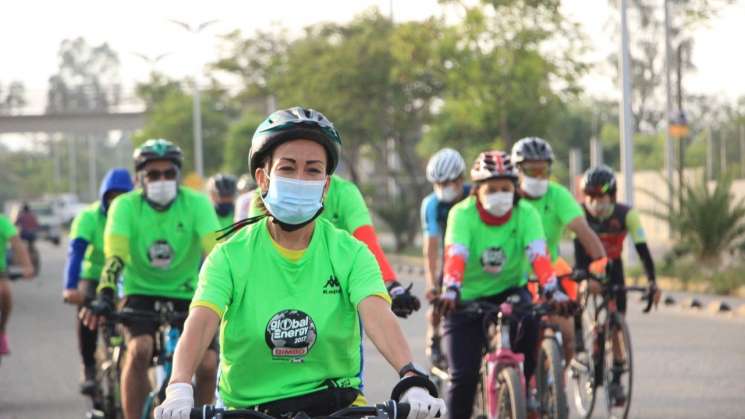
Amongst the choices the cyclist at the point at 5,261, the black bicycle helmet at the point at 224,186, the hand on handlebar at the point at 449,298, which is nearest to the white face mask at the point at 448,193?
the hand on handlebar at the point at 449,298

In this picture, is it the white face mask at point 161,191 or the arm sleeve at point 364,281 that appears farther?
the white face mask at point 161,191

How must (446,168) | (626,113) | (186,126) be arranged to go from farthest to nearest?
(186,126) → (626,113) → (446,168)

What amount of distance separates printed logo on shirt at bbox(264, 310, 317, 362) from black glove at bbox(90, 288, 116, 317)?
360 cm

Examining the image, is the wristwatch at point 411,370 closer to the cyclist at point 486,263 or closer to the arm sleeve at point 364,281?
the arm sleeve at point 364,281

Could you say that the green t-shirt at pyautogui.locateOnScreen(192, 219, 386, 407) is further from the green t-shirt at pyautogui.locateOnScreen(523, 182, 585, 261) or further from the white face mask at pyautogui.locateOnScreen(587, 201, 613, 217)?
the white face mask at pyautogui.locateOnScreen(587, 201, 613, 217)

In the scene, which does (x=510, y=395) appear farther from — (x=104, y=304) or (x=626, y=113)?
(x=626, y=113)

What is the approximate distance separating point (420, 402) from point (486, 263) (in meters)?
4.17

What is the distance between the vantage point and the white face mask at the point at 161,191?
858 centimetres

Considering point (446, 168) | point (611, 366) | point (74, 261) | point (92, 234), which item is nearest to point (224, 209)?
point (92, 234)

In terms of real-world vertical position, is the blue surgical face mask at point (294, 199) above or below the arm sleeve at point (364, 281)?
above

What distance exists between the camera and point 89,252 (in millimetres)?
10609

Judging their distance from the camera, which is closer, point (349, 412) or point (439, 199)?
point (349, 412)

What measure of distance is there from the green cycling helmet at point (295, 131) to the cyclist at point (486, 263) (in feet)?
10.9

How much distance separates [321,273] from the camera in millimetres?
4879
